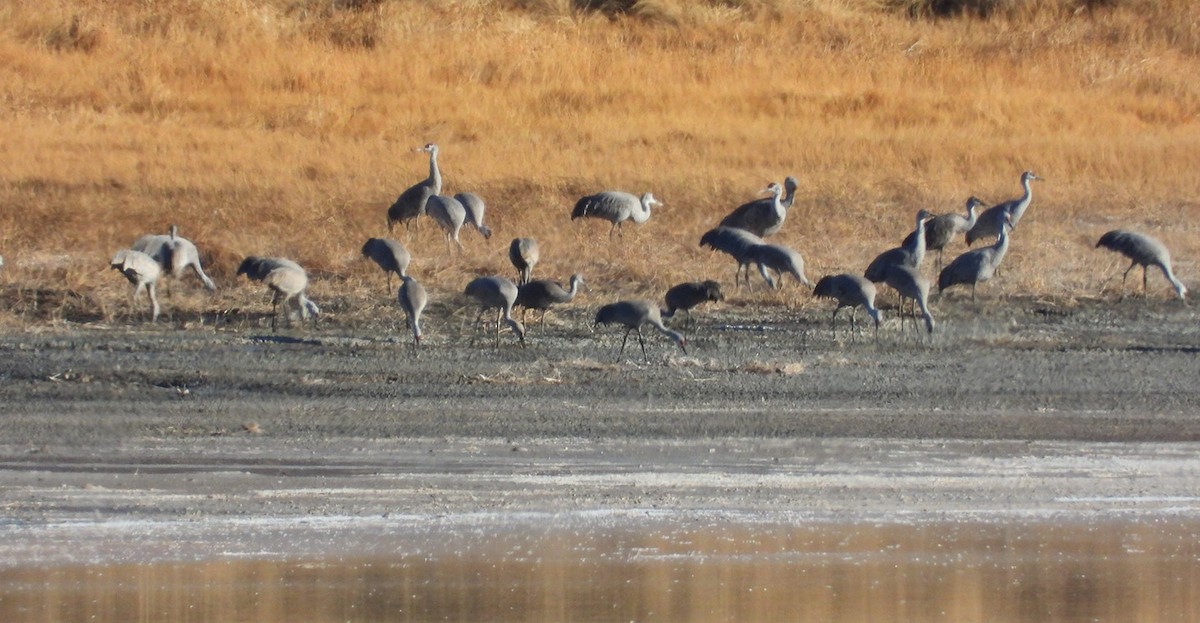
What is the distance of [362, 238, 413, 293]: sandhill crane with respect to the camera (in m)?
13.2

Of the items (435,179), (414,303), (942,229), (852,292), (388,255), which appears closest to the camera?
(414,303)

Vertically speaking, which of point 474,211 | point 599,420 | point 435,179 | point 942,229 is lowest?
point 599,420

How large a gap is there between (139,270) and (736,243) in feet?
14.0

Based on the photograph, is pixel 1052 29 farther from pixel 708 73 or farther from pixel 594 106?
pixel 594 106

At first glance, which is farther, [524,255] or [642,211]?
[642,211]

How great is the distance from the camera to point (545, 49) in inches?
962

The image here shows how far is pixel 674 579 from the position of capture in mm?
6781

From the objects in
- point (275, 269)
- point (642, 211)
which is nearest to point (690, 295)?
point (275, 269)

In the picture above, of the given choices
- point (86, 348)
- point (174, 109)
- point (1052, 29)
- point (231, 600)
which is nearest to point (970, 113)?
point (1052, 29)

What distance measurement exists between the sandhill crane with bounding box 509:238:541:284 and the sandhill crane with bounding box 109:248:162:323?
2494mm

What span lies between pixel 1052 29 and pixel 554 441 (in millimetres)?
19539

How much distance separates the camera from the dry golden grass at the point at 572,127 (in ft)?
51.1

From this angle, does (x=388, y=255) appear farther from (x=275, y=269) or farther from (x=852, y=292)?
(x=852, y=292)

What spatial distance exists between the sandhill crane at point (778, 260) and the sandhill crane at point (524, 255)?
154cm
